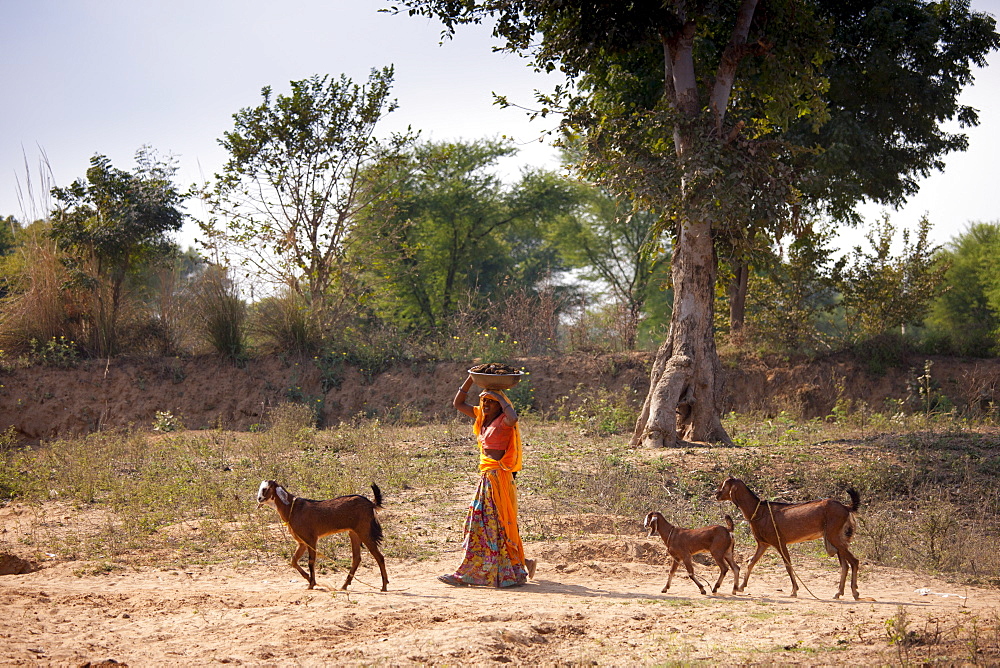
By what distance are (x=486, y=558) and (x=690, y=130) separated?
7.34 meters

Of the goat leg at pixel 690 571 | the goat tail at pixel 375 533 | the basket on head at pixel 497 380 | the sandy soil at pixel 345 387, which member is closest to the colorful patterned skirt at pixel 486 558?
the goat tail at pixel 375 533

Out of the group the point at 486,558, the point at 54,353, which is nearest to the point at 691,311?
the point at 486,558

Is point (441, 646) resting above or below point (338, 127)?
below

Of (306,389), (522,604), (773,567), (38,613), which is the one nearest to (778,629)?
(522,604)

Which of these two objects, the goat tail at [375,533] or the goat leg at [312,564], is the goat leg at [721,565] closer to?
the goat tail at [375,533]

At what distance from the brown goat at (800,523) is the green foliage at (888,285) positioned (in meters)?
14.4

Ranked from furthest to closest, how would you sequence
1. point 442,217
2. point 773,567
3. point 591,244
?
1. point 591,244
2. point 442,217
3. point 773,567

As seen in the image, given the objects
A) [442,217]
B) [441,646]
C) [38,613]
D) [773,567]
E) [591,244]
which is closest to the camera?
[441,646]

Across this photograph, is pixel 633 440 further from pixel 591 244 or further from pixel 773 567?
pixel 591 244

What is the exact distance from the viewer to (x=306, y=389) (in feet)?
57.3

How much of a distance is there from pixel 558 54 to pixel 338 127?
750cm

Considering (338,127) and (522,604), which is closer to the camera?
(522,604)

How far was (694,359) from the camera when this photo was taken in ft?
39.6

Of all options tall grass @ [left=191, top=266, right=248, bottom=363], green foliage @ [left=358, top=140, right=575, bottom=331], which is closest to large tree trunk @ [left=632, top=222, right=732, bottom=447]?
tall grass @ [left=191, top=266, right=248, bottom=363]
